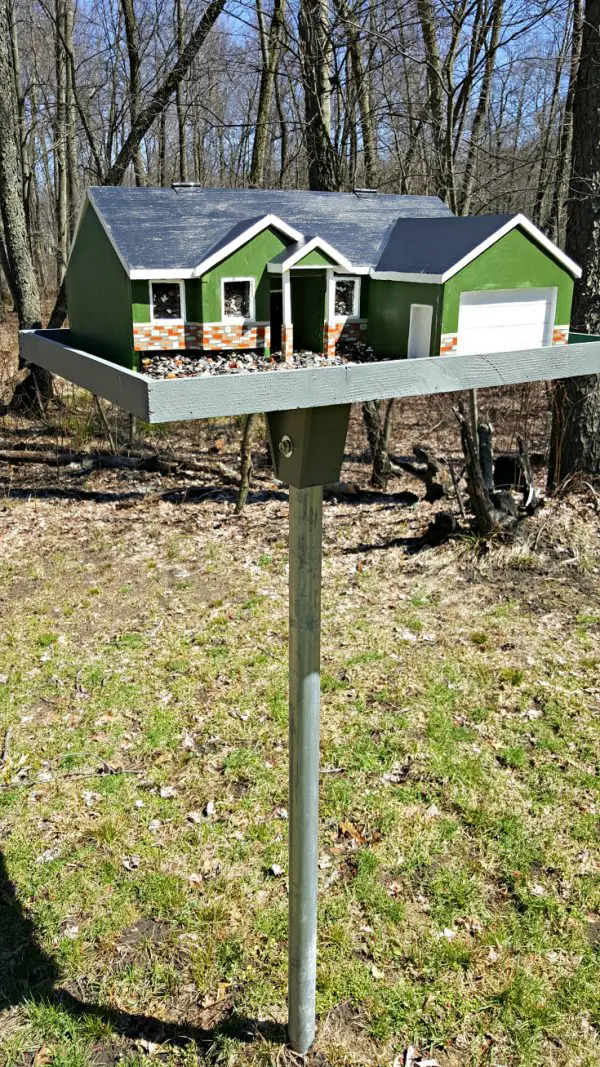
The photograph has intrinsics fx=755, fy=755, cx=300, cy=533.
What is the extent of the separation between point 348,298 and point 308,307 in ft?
0.47

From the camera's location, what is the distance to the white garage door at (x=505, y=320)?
2.16m

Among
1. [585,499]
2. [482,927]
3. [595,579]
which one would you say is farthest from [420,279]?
[585,499]

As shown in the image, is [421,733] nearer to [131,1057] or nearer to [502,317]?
[131,1057]

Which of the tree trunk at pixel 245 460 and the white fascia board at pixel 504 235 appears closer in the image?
the white fascia board at pixel 504 235

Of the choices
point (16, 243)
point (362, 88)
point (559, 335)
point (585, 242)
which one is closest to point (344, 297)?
point (559, 335)

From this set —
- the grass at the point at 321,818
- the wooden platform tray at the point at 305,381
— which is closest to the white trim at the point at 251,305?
the wooden platform tray at the point at 305,381

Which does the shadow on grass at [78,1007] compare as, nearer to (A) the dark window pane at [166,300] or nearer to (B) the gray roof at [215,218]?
(A) the dark window pane at [166,300]

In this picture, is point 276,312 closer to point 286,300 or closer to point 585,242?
point 286,300

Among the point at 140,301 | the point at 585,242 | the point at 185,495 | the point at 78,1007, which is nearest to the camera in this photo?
the point at 140,301

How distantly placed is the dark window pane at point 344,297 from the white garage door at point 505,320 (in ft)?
1.14

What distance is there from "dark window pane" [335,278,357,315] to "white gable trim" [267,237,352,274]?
11cm

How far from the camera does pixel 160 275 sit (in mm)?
2043

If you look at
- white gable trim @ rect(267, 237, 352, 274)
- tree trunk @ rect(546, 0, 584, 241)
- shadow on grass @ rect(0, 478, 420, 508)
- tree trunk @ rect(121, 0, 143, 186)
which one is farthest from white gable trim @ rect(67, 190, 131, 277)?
tree trunk @ rect(546, 0, 584, 241)

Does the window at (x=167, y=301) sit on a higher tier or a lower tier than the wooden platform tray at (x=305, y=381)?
higher
